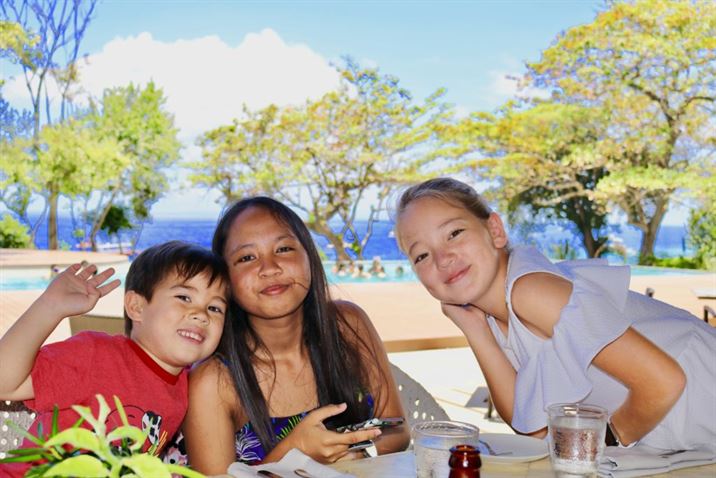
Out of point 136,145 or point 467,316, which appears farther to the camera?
point 136,145

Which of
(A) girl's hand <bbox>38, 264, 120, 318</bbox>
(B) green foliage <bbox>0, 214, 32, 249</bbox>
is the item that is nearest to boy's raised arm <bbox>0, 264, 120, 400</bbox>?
(A) girl's hand <bbox>38, 264, 120, 318</bbox>

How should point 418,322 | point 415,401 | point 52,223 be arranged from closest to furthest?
point 415,401, point 418,322, point 52,223

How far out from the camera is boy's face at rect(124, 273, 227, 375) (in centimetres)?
147

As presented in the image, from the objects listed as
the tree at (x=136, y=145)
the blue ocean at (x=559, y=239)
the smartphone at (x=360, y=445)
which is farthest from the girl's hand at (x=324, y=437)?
the tree at (x=136, y=145)

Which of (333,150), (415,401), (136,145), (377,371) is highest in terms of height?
(136,145)

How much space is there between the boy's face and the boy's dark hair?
0.04 ft

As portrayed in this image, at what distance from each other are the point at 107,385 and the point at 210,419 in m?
0.21

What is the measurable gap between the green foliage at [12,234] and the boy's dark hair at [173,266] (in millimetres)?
14115

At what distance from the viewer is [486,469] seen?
1165 mm

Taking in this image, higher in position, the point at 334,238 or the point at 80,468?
the point at 80,468

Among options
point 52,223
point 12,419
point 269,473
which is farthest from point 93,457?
point 52,223

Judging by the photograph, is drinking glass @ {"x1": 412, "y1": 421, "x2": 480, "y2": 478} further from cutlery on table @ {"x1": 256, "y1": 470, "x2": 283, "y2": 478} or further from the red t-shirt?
the red t-shirt

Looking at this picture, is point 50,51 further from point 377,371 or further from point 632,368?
point 632,368

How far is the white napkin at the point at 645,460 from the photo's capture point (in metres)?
1.14
